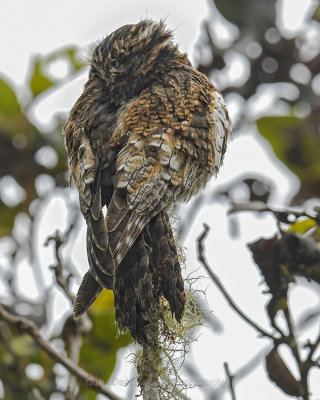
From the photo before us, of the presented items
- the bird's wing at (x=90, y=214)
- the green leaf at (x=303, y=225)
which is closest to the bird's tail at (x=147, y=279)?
the bird's wing at (x=90, y=214)

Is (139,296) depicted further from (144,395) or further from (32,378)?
(32,378)

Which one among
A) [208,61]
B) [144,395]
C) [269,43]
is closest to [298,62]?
[269,43]

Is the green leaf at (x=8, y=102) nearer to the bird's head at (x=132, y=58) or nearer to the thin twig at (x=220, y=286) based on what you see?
the bird's head at (x=132, y=58)

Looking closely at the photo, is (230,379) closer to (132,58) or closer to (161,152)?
(161,152)

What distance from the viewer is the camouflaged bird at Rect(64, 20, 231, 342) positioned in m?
2.99

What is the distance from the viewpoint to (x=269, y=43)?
527 centimetres

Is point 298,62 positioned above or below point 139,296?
above

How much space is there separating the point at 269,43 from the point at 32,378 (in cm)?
273

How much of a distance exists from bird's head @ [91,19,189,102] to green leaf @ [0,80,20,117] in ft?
4.20

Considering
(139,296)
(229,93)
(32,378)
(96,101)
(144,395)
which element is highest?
(229,93)

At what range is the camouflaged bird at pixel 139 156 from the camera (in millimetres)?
2988

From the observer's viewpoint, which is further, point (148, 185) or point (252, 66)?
point (252, 66)

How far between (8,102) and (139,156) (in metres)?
2.02

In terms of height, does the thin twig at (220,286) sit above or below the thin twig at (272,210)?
below
